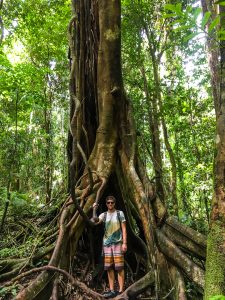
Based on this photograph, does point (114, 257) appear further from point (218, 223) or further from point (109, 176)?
point (218, 223)

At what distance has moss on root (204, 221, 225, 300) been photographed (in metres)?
2.20

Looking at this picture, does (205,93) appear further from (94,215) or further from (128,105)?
(94,215)

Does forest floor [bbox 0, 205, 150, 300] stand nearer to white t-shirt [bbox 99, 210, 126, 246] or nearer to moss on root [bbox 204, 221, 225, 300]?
white t-shirt [bbox 99, 210, 126, 246]

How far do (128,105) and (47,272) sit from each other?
3002 millimetres

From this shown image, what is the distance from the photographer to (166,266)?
153 inches

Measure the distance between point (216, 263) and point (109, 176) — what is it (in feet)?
9.52

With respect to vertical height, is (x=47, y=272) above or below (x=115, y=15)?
below

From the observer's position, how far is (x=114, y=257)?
178 inches

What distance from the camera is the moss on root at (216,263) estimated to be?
7.23ft

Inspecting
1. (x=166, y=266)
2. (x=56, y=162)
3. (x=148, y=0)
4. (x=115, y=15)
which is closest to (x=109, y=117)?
(x=115, y=15)

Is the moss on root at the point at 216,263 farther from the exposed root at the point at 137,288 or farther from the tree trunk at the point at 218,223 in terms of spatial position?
the exposed root at the point at 137,288

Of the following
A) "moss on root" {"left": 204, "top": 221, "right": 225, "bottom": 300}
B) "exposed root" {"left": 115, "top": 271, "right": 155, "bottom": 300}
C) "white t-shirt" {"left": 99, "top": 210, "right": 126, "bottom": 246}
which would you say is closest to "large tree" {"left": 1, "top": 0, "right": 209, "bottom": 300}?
"exposed root" {"left": 115, "top": 271, "right": 155, "bottom": 300}

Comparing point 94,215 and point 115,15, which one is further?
point 115,15

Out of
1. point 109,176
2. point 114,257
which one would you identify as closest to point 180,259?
point 114,257
